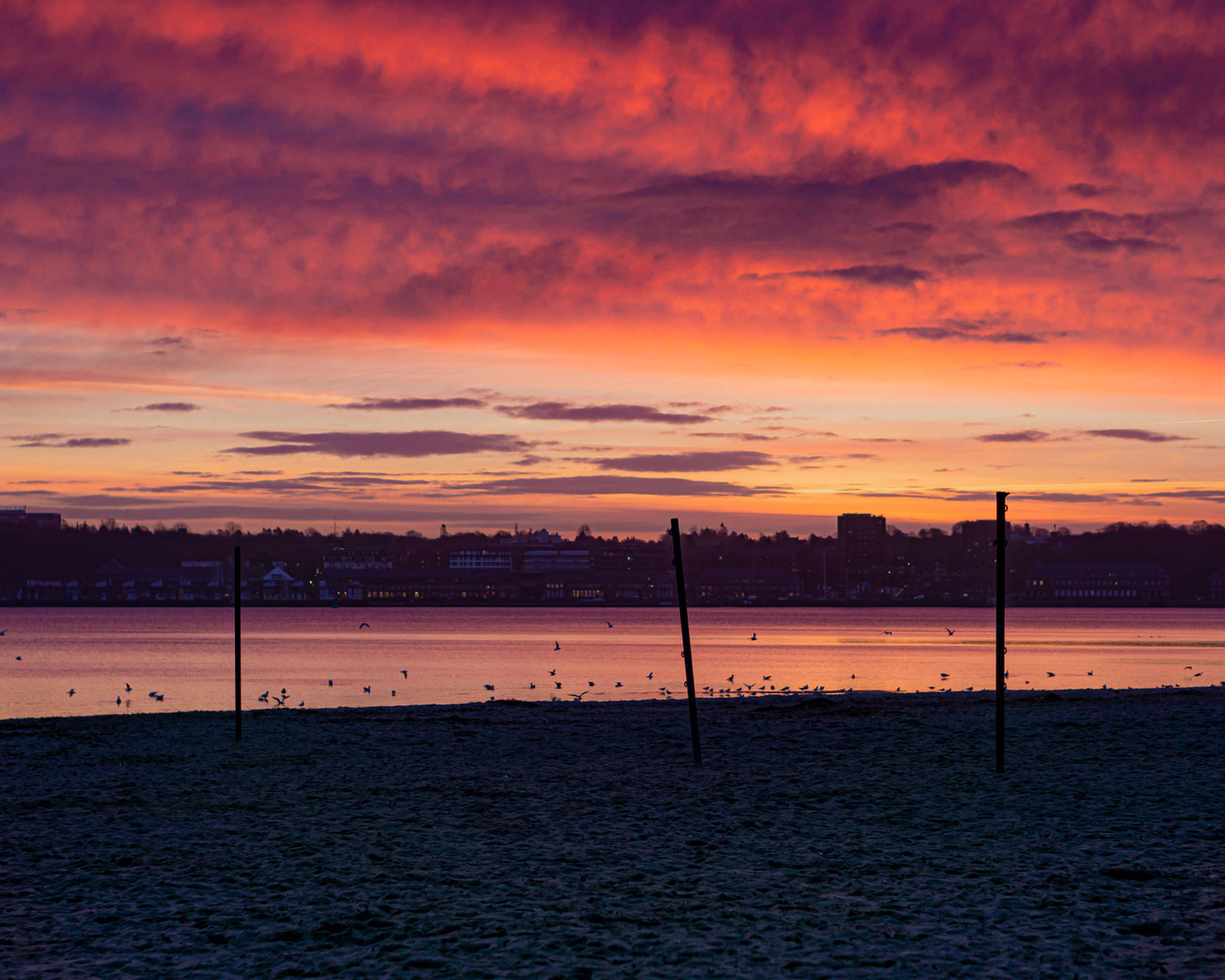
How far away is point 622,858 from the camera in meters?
12.3

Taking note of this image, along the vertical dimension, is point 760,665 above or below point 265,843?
below

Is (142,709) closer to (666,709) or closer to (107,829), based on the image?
(666,709)

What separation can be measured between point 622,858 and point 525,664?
75148mm

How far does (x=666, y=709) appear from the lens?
34.0 metres

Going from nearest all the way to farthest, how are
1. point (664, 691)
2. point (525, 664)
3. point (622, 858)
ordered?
1. point (622, 858)
2. point (664, 691)
3. point (525, 664)

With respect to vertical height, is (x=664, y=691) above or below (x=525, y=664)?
above

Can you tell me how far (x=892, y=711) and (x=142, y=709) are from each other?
30.7 meters

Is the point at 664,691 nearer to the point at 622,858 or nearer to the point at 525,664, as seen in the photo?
the point at 525,664

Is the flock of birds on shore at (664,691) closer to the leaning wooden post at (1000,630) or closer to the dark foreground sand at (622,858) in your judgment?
the dark foreground sand at (622,858)

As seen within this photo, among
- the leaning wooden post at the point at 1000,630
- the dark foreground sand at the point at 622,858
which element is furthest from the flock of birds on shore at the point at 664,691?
the leaning wooden post at the point at 1000,630

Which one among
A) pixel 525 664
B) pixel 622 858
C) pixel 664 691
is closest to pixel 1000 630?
pixel 622 858

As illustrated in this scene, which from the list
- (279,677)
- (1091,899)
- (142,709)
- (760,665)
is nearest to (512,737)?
(1091,899)

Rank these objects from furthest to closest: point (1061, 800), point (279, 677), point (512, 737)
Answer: point (279, 677)
point (512, 737)
point (1061, 800)

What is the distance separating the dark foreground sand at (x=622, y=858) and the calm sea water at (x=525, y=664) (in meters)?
29.6
